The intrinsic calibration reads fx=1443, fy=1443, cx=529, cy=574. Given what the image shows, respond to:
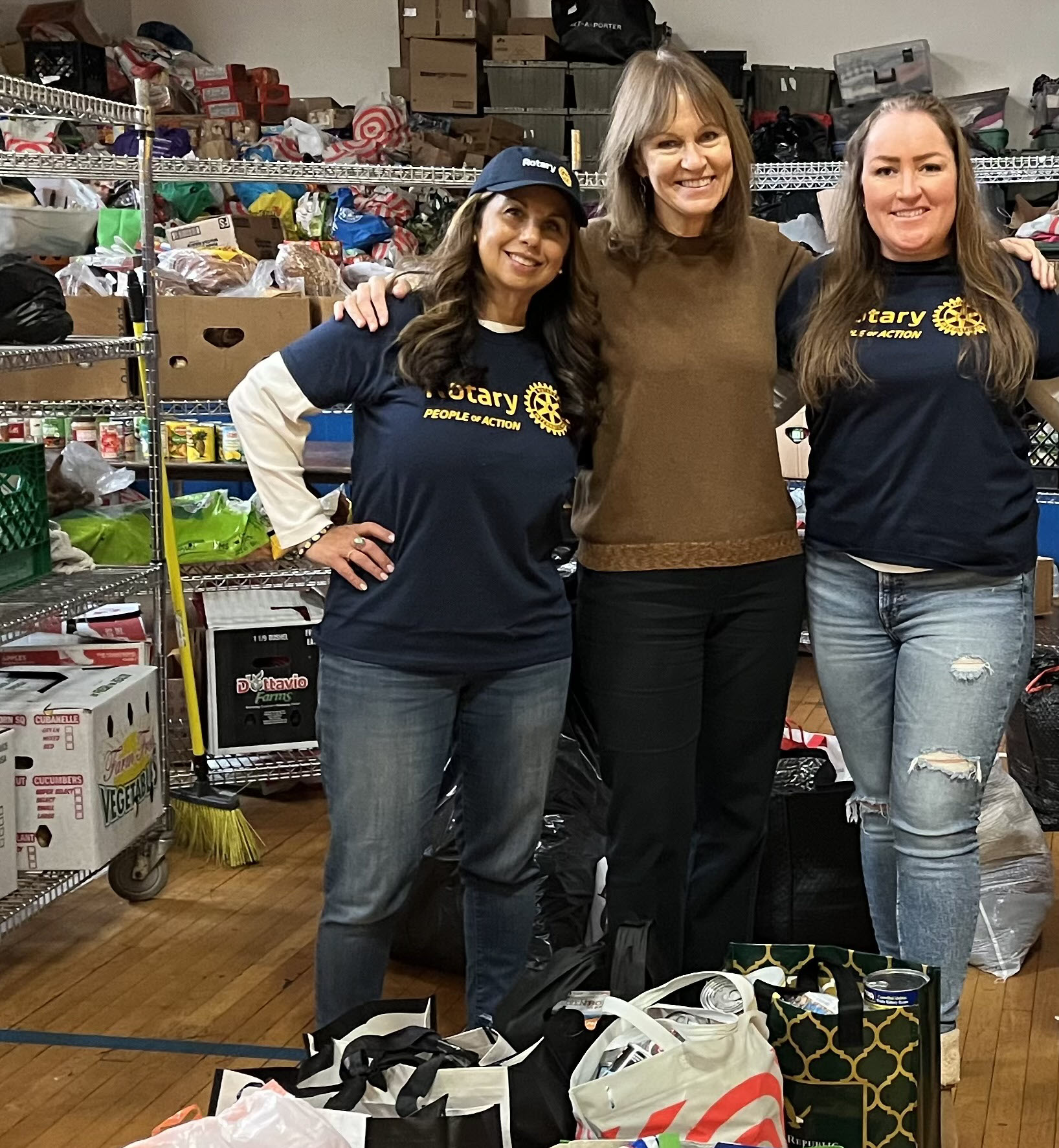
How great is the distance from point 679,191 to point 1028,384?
1.89 ft

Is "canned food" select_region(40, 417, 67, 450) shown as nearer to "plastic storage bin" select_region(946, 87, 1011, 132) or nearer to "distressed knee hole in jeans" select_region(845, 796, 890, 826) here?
"distressed knee hole in jeans" select_region(845, 796, 890, 826)

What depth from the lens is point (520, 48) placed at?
698 centimetres

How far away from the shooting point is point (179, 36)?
7578 mm

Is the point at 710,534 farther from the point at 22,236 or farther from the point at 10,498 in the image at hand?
the point at 22,236

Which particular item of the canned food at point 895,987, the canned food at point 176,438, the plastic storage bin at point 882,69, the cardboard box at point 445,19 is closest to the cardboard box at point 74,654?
the canned food at point 176,438

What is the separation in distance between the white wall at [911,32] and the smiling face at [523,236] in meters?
5.78

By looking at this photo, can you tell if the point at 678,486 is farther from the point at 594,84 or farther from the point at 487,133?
the point at 594,84

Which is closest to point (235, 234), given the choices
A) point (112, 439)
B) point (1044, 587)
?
point (112, 439)

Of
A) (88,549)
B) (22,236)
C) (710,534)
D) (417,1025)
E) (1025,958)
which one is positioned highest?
(22,236)

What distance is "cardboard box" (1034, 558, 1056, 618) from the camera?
452cm

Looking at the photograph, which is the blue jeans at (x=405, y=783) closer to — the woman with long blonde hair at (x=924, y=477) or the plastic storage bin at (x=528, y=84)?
the woman with long blonde hair at (x=924, y=477)

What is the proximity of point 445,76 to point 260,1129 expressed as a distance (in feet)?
20.5

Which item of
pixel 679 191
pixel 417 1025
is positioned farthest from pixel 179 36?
pixel 417 1025

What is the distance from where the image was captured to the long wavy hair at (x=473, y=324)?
1940 millimetres
